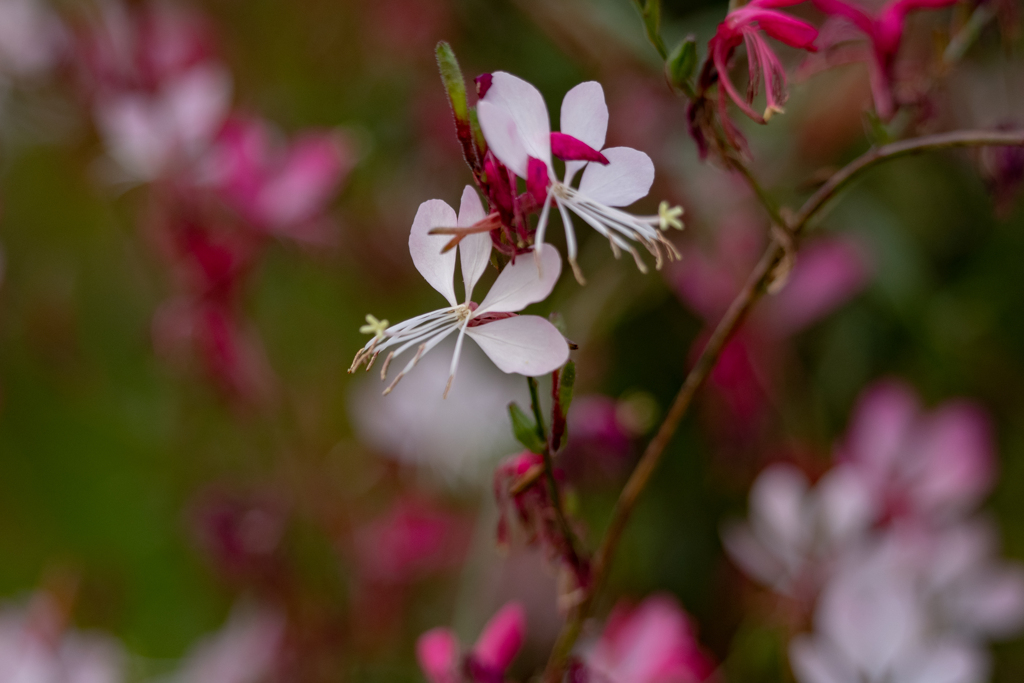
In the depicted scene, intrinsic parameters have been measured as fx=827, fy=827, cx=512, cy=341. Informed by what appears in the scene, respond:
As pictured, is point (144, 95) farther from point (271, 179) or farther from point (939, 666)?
point (939, 666)

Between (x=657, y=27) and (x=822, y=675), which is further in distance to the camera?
(x=822, y=675)

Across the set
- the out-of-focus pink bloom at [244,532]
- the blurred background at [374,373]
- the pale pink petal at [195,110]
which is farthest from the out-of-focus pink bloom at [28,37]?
the out-of-focus pink bloom at [244,532]

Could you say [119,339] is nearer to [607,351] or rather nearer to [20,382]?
[20,382]

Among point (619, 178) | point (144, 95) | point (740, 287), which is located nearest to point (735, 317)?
point (619, 178)

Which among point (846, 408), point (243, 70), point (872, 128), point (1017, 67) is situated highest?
point (243, 70)

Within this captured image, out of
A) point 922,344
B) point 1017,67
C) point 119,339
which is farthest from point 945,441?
point 119,339

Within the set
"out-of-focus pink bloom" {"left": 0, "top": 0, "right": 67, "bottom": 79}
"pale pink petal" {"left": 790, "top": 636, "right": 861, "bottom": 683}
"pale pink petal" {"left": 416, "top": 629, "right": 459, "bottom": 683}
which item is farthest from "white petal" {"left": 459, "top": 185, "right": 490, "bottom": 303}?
"out-of-focus pink bloom" {"left": 0, "top": 0, "right": 67, "bottom": 79}
